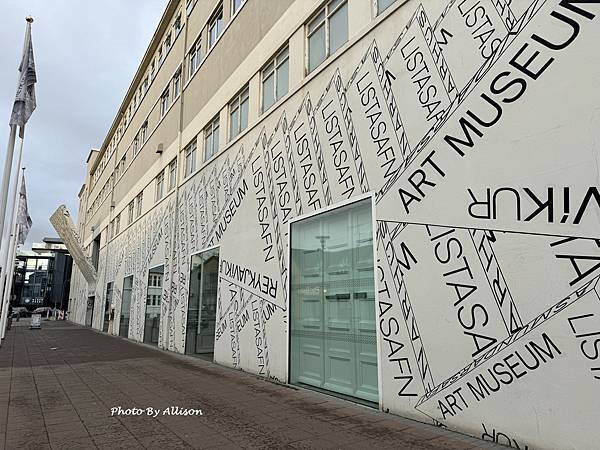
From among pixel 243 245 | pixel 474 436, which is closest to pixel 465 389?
pixel 474 436

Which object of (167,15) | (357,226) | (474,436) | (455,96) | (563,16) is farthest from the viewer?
(167,15)

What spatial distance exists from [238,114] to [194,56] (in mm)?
6438

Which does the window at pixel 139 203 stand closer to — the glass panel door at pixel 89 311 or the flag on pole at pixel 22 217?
the flag on pole at pixel 22 217

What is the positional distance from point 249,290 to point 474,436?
6.63m

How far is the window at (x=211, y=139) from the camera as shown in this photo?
48.0ft

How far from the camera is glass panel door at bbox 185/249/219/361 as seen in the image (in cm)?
1306

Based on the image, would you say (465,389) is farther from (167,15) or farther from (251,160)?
(167,15)

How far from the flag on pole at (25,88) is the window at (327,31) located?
19.9 ft

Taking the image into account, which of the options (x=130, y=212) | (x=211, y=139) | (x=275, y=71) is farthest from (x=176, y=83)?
(x=275, y=71)

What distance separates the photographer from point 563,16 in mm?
4594

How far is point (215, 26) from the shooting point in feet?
52.0

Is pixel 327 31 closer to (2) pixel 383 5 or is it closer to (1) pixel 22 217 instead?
(2) pixel 383 5

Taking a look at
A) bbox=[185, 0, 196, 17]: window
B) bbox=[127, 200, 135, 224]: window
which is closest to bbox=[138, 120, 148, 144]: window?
bbox=[127, 200, 135, 224]: window

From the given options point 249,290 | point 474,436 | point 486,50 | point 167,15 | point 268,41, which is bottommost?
point 474,436
